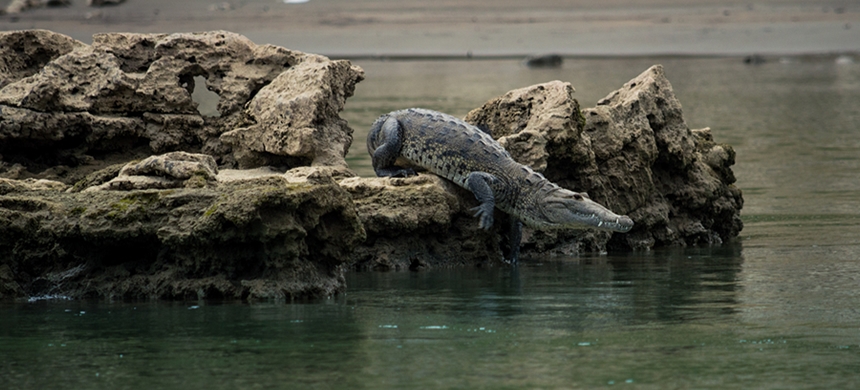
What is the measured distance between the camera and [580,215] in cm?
1204

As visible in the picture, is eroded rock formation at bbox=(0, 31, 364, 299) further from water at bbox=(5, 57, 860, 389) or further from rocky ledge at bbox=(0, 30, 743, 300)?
water at bbox=(5, 57, 860, 389)

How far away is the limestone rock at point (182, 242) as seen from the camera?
9.59 metres

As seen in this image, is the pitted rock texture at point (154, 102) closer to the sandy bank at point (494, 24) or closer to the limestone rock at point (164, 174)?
the limestone rock at point (164, 174)

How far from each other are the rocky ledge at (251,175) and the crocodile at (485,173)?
0.32m

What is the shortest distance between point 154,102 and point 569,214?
16.9ft

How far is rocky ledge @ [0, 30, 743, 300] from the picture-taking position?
32.4 feet

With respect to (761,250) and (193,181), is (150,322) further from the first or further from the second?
(761,250)

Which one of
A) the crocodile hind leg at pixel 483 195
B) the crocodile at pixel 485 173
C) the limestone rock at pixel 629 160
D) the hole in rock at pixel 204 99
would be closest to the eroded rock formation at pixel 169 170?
the crocodile at pixel 485 173

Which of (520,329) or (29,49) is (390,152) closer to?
(29,49)

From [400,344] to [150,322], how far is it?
83.4 inches

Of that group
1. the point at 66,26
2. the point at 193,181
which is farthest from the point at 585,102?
the point at 66,26

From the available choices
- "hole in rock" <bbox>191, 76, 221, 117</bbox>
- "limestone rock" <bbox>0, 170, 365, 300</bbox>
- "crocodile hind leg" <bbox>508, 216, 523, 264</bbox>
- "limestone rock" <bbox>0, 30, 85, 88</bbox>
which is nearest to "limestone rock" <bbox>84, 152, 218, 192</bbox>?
"limestone rock" <bbox>0, 170, 365, 300</bbox>

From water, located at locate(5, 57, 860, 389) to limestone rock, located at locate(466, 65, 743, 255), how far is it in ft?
1.75

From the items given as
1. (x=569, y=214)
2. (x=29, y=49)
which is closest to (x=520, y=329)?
(x=569, y=214)
